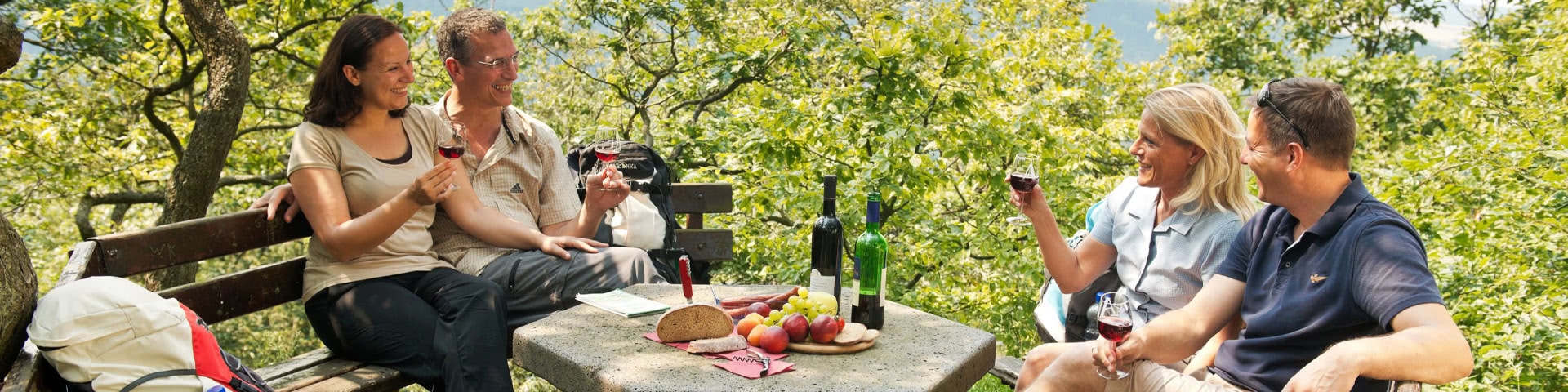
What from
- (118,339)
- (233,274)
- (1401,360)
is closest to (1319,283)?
(1401,360)

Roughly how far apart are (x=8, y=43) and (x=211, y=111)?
187 inches

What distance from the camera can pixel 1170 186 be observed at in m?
2.70

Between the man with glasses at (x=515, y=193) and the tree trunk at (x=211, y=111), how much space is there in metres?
3.47

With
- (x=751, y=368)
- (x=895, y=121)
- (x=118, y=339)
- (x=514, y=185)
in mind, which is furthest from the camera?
(x=895, y=121)

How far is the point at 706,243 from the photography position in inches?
167

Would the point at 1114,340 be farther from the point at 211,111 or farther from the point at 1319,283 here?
the point at 211,111

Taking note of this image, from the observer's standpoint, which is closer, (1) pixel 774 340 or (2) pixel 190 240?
(1) pixel 774 340

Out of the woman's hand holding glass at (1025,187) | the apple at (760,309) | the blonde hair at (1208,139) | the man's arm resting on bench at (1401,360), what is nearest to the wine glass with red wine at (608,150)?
the apple at (760,309)

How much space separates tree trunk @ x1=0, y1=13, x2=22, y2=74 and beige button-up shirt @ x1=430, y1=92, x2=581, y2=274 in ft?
4.39

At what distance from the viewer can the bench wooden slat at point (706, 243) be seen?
13.7ft

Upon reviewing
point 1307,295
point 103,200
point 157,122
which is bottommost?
point 103,200

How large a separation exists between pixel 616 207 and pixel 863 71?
7.64 feet

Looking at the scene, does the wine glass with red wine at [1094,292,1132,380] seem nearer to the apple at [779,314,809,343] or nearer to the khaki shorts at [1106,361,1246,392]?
the khaki shorts at [1106,361,1246,392]

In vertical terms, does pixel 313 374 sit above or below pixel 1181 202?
below
